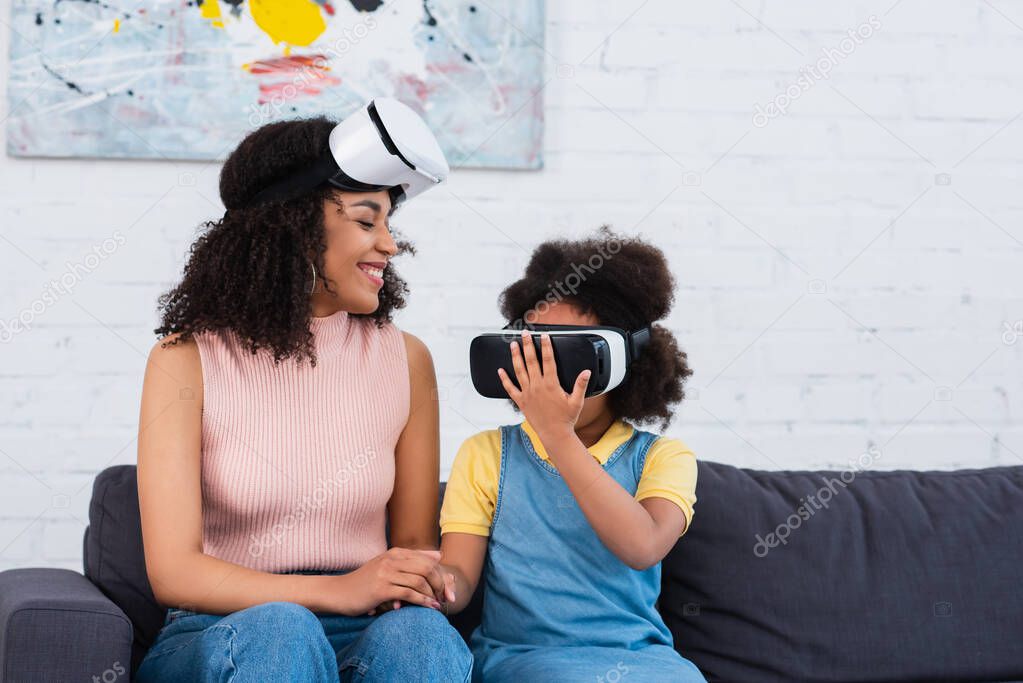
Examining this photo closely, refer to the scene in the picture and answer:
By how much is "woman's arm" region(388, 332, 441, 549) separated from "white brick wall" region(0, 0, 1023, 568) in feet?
2.22

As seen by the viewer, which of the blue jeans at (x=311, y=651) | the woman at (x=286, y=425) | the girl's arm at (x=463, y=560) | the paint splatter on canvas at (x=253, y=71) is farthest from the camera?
the paint splatter on canvas at (x=253, y=71)

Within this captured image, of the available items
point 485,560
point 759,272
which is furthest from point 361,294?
point 759,272

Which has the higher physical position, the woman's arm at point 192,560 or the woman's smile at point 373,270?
the woman's smile at point 373,270

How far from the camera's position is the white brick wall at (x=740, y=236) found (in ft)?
7.27

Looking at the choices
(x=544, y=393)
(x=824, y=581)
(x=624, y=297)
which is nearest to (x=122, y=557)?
(x=544, y=393)

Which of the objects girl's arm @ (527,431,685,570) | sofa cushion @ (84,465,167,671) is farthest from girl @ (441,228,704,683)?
sofa cushion @ (84,465,167,671)

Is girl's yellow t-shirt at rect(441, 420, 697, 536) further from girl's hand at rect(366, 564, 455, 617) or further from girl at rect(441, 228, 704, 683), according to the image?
girl's hand at rect(366, 564, 455, 617)

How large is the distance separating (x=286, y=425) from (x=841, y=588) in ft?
2.90

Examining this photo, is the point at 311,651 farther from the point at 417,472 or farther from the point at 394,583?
the point at 417,472

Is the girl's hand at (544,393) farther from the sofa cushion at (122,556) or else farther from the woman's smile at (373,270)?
the sofa cushion at (122,556)

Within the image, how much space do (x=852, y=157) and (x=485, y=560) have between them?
1391 mm

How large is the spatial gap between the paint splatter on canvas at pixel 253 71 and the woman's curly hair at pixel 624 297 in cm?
71

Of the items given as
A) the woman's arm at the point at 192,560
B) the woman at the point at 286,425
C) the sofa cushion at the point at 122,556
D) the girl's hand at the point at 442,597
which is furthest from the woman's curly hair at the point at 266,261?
the girl's hand at the point at 442,597

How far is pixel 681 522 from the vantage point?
57.6 inches
